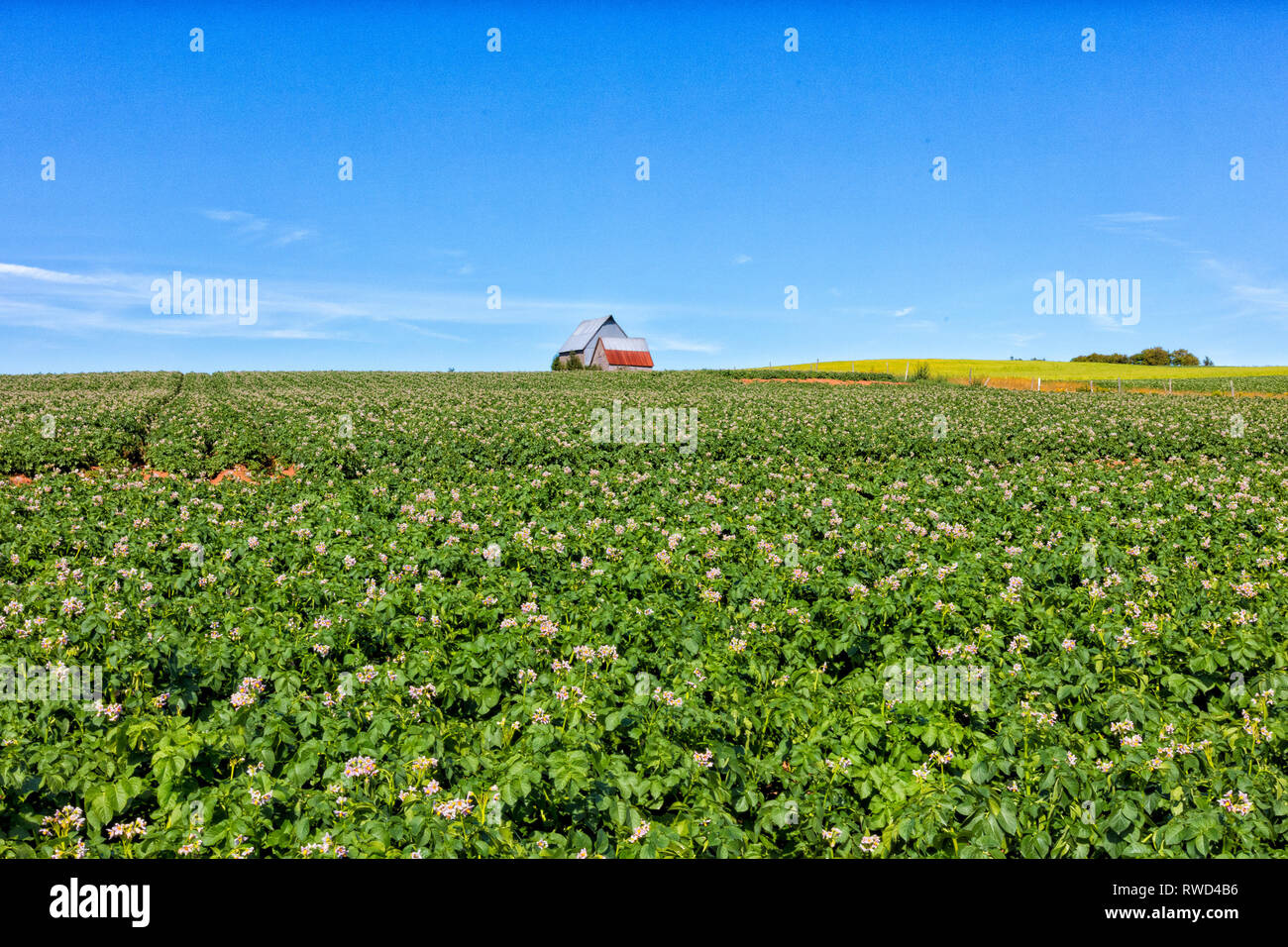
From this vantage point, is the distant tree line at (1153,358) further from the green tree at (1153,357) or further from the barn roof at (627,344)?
the barn roof at (627,344)

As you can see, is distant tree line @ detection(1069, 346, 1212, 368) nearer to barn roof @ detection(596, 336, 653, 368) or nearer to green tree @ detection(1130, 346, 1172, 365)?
green tree @ detection(1130, 346, 1172, 365)

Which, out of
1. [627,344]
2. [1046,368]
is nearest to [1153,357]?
[1046,368]

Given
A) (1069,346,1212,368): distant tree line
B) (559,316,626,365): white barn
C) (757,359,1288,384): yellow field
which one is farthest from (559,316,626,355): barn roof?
(1069,346,1212,368): distant tree line

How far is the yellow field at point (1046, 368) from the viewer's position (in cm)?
8912

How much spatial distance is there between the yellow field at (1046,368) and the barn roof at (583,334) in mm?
25616

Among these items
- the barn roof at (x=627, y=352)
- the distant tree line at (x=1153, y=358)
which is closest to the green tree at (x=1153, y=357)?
the distant tree line at (x=1153, y=358)

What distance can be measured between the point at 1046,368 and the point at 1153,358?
30618mm

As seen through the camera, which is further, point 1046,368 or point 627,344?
point 1046,368

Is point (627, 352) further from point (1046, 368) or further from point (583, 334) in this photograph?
point (1046, 368)

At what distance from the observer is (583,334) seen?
97.7m

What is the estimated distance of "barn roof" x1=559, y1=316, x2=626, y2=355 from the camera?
94.6 m
